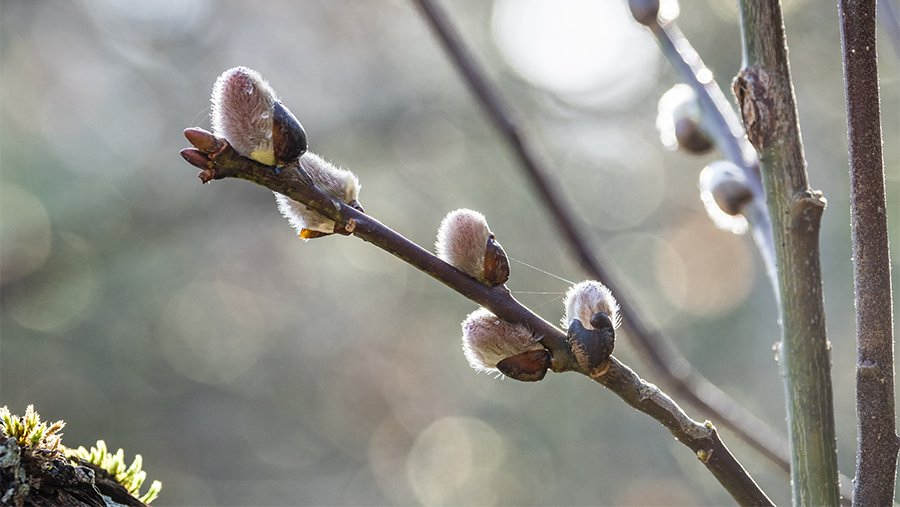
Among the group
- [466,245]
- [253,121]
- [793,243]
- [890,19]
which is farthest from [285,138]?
[890,19]

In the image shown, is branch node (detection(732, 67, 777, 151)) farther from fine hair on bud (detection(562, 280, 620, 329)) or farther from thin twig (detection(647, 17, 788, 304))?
thin twig (detection(647, 17, 788, 304))

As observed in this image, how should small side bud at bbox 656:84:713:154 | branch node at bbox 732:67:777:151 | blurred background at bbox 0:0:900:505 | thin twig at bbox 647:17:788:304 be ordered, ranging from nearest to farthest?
branch node at bbox 732:67:777:151, thin twig at bbox 647:17:788:304, small side bud at bbox 656:84:713:154, blurred background at bbox 0:0:900:505

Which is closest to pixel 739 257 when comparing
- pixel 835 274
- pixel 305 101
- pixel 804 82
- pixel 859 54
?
pixel 835 274

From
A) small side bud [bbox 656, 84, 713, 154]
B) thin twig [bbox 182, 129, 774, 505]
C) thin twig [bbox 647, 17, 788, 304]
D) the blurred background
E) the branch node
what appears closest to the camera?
thin twig [bbox 182, 129, 774, 505]

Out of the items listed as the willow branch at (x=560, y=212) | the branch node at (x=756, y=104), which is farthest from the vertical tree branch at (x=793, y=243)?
the willow branch at (x=560, y=212)

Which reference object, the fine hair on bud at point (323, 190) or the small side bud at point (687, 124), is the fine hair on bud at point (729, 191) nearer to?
the small side bud at point (687, 124)

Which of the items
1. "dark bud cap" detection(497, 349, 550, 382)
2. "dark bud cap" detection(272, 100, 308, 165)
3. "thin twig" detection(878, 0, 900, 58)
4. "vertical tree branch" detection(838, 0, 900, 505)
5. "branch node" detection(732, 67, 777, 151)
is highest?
"thin twig" detection(878, 0, 900, 58)

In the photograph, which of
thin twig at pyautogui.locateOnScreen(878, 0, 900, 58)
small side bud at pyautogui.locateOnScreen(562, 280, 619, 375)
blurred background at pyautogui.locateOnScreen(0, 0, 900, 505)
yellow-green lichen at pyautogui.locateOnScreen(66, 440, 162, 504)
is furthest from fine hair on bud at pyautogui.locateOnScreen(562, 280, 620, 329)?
blurred background at pyautogui.locateOnScreen(0, 0, 900, 505)

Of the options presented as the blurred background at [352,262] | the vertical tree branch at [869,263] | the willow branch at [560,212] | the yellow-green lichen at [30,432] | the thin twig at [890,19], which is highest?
the blurred background at [352,262]
